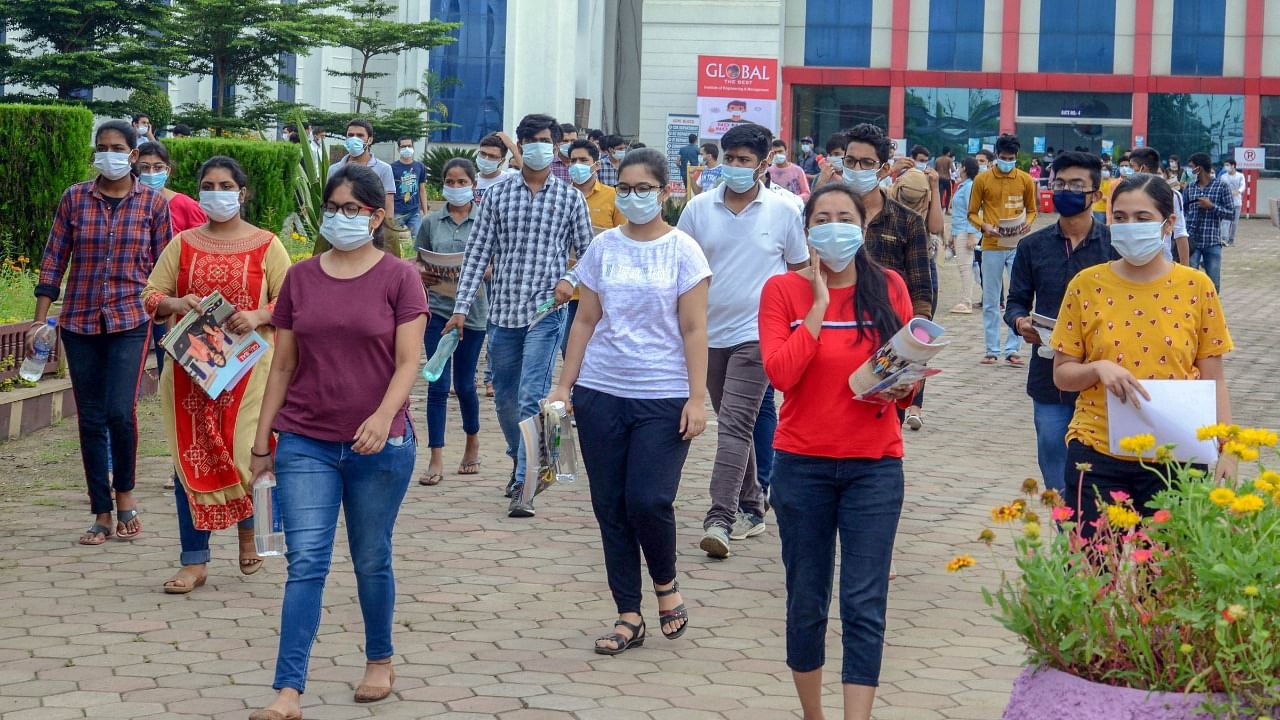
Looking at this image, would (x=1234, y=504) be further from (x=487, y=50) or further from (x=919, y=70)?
(x=919, y=70)

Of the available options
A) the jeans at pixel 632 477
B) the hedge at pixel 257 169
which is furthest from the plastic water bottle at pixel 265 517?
the hedge at pixel 257 169

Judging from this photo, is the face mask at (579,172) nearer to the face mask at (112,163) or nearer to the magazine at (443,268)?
the magazine at (443,268)

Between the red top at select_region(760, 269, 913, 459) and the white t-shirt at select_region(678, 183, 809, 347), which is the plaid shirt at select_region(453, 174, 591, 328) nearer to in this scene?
the white t-shirt at select_region(678, 183, 809, 347)

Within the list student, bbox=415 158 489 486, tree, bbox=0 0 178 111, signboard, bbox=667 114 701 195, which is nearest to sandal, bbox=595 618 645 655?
student, bbox=415 158 489 486

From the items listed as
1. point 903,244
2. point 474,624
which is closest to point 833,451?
point 474,624

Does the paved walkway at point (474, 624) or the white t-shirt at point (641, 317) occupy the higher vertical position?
the white t-shirt at point (641, 317)

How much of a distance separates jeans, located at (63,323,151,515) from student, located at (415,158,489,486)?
6.92 ft

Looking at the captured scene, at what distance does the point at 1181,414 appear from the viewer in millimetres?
5180

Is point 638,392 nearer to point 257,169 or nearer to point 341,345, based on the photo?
point 341,345

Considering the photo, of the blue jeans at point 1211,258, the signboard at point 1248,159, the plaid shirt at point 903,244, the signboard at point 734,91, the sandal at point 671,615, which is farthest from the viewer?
the signboard at point 1248,159

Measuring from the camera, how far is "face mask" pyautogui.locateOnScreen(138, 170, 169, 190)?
850 cm

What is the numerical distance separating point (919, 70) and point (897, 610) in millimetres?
51681

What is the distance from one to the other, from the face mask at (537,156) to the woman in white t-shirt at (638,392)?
2524 millimetres

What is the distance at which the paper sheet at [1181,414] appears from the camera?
5.17 m
